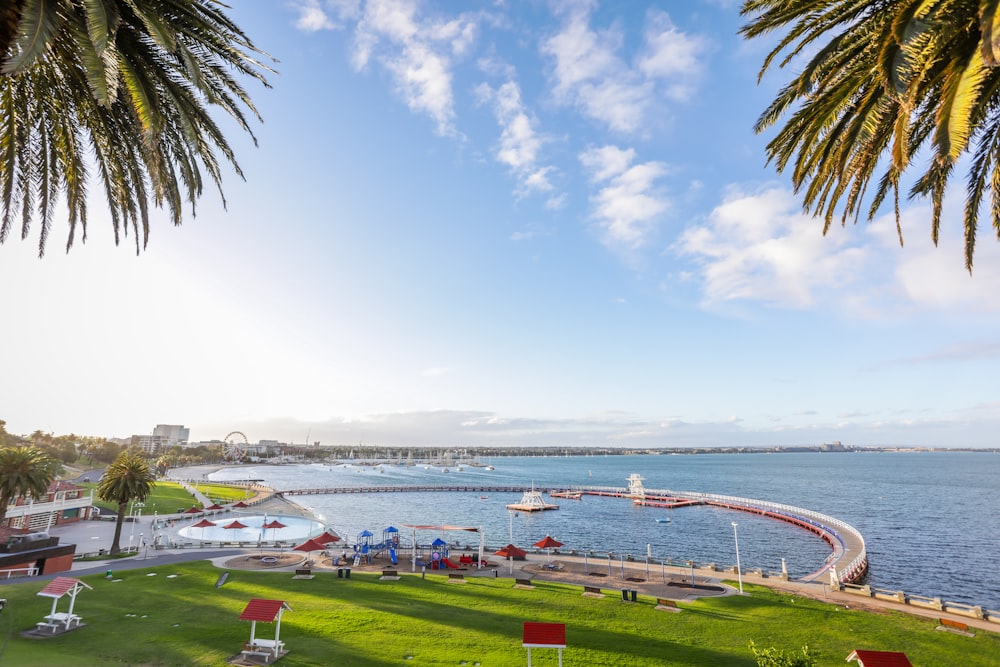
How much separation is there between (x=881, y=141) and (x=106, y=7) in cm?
1707

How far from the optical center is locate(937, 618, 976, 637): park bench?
83.2ft

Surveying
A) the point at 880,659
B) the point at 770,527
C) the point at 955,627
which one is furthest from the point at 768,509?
the point at 880,659

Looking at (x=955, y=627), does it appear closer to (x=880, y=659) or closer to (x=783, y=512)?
(x=880, y=659)

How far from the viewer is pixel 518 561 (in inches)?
1690

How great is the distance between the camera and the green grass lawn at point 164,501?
76.7 meters

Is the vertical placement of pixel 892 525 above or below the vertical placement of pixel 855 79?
below

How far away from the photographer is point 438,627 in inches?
976

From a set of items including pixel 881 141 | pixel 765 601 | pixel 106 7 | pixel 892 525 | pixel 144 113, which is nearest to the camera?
pixel 106 7

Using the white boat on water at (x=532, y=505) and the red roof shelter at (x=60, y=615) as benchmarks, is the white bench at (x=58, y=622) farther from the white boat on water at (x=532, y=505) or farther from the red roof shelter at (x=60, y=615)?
the white boat on water at (x=532, y=505)

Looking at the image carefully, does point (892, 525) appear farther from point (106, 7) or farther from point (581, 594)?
point (106, 7)

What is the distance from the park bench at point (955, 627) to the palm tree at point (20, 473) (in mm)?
66702

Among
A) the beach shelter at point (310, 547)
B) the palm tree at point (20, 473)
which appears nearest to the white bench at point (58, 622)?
the beach shelter at point (310, 547)

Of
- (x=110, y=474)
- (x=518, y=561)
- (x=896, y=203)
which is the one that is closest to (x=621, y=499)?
(x=518, y=561)

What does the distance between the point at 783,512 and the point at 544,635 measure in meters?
91.3
